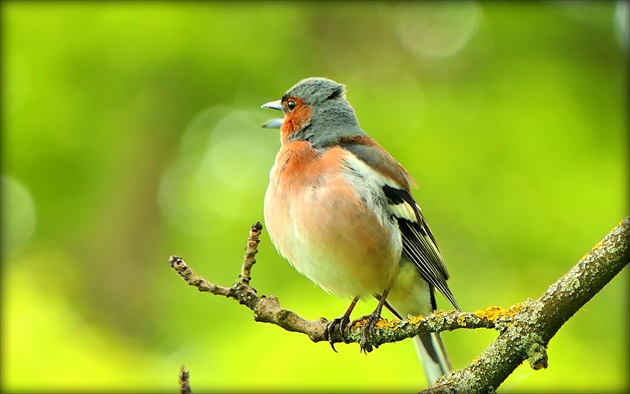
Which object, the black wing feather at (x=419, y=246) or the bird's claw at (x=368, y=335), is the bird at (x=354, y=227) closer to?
the black wing feather at (x=419, y=246)

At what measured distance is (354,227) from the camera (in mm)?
3279

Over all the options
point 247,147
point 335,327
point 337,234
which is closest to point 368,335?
point 335,327

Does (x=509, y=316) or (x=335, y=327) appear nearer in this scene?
(x=509, y=316)

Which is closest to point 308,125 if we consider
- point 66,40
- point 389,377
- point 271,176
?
point 271,176

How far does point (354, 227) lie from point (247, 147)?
4.46 meters

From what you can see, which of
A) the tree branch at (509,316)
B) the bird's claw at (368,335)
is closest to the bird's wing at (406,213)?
the bird's claw at (368,335)

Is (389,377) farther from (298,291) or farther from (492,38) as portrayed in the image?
(492,38)

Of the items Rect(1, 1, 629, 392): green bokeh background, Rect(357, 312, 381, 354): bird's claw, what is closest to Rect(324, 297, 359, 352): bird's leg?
Rect(357, 312, 381, 354): bird's claw

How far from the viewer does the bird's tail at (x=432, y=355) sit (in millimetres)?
3613

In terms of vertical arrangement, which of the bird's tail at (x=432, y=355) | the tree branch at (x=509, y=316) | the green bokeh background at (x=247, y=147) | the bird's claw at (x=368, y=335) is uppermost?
the green bokeh background at (x=247, y=147)

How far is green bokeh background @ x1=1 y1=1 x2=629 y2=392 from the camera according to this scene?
6230 millimetres

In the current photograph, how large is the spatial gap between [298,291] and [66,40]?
13.6 feet

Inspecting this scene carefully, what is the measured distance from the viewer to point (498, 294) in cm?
600

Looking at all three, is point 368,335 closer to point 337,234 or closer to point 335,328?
point 335,328
